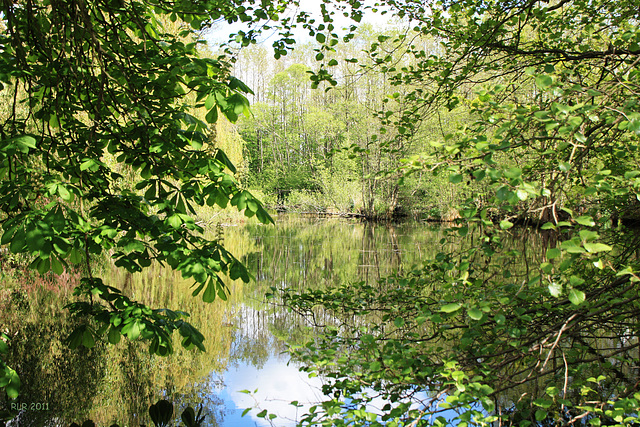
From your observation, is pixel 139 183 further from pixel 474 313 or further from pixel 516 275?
pixel 516 275

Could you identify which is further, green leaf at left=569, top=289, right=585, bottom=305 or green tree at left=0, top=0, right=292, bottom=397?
green tree at left=0, top=0, right=292, bottom=397

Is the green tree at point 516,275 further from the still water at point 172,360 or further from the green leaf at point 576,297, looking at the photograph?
the still water at point 172,360

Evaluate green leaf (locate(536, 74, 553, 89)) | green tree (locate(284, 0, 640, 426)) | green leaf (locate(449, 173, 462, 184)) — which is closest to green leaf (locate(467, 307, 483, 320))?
green tree (locate(284, 0, 640, 426))

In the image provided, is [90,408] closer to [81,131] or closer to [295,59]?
[81,131]

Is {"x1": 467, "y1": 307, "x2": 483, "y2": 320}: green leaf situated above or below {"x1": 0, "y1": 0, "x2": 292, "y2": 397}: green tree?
below

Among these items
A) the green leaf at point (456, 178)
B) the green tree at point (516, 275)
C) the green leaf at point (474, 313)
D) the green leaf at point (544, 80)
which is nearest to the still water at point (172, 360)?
the green tree at point (516, 275)

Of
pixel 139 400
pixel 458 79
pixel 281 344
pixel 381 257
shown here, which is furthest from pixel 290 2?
pixel 381 257

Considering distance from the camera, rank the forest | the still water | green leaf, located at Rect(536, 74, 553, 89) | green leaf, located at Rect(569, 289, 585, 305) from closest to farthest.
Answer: green leaf, located at Rect(569, 289, 585, 305)
green leaf, located at Rect(536, 74, 553, 89)
the forest
the still water

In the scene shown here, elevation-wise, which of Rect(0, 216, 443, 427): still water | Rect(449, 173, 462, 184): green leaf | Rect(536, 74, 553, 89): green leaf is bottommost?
Rect(0, 216, 443, 427): still water

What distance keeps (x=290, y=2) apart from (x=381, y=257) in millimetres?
8456

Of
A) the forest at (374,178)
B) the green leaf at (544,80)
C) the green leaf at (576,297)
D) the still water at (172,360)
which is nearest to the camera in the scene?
the green leaf at (576,297)

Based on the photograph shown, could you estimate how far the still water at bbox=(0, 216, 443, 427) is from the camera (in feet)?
13.4

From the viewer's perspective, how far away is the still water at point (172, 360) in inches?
160

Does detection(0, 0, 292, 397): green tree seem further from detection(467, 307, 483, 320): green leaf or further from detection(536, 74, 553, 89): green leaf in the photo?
detection(536, 74, 553, 89): green leaf
